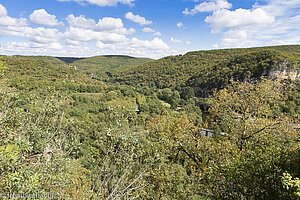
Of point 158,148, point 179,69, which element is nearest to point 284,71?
point 158,148

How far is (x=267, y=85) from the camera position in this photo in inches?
375

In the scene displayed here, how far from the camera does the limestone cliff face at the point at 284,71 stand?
5875 centimetres

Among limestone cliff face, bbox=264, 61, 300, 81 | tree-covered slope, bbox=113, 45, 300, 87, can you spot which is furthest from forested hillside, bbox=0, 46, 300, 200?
tree-covered slope, bbox=113, 45, 300, 87

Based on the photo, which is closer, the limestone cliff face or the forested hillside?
the forested hillside

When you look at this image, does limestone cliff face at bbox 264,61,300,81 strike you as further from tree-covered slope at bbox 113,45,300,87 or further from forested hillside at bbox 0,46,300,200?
forested hillside at bbox 0,46,300,200

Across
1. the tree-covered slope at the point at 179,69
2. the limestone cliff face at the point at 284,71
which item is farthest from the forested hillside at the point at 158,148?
the tree-covered slope at the point at 179,69

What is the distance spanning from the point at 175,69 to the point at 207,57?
34.9 meters

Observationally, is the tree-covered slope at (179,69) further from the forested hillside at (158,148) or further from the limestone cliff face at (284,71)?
the forested hillside at (158,148)

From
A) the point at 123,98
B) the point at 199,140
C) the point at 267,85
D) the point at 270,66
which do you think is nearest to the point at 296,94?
the point at 270,66

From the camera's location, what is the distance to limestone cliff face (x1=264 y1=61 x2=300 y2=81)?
193 feet

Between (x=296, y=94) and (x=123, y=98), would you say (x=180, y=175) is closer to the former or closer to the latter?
(x=296, y=94)

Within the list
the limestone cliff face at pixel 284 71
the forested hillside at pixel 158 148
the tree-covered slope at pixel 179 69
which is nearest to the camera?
the forested hillside at pixel 158 148

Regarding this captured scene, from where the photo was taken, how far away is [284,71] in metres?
62.5

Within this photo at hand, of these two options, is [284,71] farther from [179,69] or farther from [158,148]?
[179,69]
